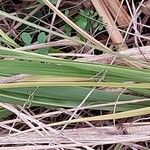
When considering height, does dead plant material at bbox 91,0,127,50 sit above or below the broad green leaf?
above

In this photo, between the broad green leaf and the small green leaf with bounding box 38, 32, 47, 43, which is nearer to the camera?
the broad green leaf

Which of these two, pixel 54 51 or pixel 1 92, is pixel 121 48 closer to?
pixel 54 51

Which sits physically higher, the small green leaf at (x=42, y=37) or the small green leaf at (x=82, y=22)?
the small green leaf at (x=82, y=22)

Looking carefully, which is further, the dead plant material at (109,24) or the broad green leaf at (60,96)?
the dead plant material at (109,24)

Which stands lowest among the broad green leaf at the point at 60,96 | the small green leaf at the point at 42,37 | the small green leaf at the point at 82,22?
the broad green leaf at the point at 60,96

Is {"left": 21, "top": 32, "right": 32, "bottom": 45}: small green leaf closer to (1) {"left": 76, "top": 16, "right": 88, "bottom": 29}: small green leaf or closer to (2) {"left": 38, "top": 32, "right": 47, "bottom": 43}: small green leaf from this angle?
(2) {"left": 38, "top": 32, "right": 47, "bottom": 43}: small green leaf

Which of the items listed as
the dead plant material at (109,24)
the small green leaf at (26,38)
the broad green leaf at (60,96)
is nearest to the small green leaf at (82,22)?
the dead plant material at (109,24)

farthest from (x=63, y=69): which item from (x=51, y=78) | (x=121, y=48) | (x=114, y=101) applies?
(x=121, y=48)

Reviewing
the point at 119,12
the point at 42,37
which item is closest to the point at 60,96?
the point at 42,37

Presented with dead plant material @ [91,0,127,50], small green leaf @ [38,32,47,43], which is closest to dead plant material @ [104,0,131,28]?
dead plant material @ [91,0,127,50]

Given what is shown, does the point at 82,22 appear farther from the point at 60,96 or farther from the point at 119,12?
the point at 60,96

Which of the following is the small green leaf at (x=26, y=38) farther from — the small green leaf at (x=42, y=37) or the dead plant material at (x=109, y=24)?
the dead plant material at (x=109, y=24)
